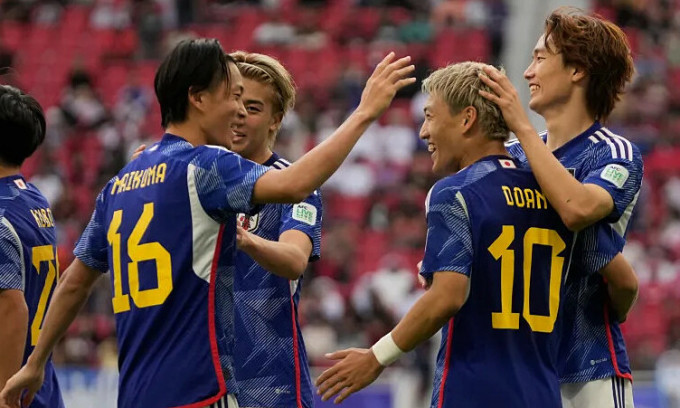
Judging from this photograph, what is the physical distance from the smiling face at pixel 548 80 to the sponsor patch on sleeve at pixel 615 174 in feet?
1.29

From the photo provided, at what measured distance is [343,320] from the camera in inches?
540

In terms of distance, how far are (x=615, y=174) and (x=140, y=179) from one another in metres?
1.72

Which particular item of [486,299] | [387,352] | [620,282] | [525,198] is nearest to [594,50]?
[525,198]

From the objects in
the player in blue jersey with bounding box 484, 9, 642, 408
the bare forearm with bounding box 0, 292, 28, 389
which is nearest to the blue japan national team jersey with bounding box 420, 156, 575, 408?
the player in blue jersey with bounding box 484, 9, 642, 408

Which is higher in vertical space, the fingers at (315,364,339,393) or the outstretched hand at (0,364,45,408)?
the fingers at (315,364,339,393)

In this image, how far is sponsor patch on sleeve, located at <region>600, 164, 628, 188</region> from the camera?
192 inches

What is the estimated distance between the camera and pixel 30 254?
5.50m

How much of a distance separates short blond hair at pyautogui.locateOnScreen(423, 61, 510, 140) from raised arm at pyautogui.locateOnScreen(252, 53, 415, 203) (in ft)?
1.00

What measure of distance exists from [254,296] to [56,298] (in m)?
0.87

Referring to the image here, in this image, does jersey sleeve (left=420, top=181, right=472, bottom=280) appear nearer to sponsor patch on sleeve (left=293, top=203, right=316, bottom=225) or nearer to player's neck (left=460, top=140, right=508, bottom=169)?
player's neck (left=460, top=140, right=508, bottom=169)

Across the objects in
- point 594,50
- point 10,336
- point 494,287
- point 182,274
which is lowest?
point 10,336

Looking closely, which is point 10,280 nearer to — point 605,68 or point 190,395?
point 190,395

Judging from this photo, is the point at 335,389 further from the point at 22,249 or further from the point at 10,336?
the point at 22,249

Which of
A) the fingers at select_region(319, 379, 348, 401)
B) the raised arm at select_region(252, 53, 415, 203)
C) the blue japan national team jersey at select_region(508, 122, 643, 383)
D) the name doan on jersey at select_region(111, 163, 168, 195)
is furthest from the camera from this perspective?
the blue japan national team jersey at select_region(508, 122, 643, 383)
